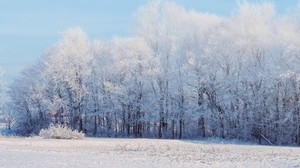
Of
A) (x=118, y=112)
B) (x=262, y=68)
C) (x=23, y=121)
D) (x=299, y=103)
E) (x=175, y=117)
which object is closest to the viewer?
(x=299, y=103)

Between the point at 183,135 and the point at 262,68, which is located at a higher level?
the point at 262,68

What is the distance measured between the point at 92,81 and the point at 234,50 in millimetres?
19341

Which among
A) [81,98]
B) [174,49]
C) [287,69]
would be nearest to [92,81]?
[81,98]

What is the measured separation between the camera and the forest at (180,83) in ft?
161

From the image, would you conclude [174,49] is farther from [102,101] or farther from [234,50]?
[102,101]

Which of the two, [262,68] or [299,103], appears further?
[262,68]

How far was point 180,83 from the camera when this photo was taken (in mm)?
55812

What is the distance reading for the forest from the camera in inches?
1929

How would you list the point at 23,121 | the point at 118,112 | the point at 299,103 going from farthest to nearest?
1. the point at 23,121
2. the point at 118,112
3. the point at 299,103

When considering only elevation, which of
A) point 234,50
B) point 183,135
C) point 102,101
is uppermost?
point 234,50

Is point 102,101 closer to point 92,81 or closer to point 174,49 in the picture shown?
point 92,81

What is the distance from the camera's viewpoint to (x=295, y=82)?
4734 cm

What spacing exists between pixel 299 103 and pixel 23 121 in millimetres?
40804

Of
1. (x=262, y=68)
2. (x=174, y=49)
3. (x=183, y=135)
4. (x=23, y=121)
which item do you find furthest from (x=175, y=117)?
(x=23, y=121)
